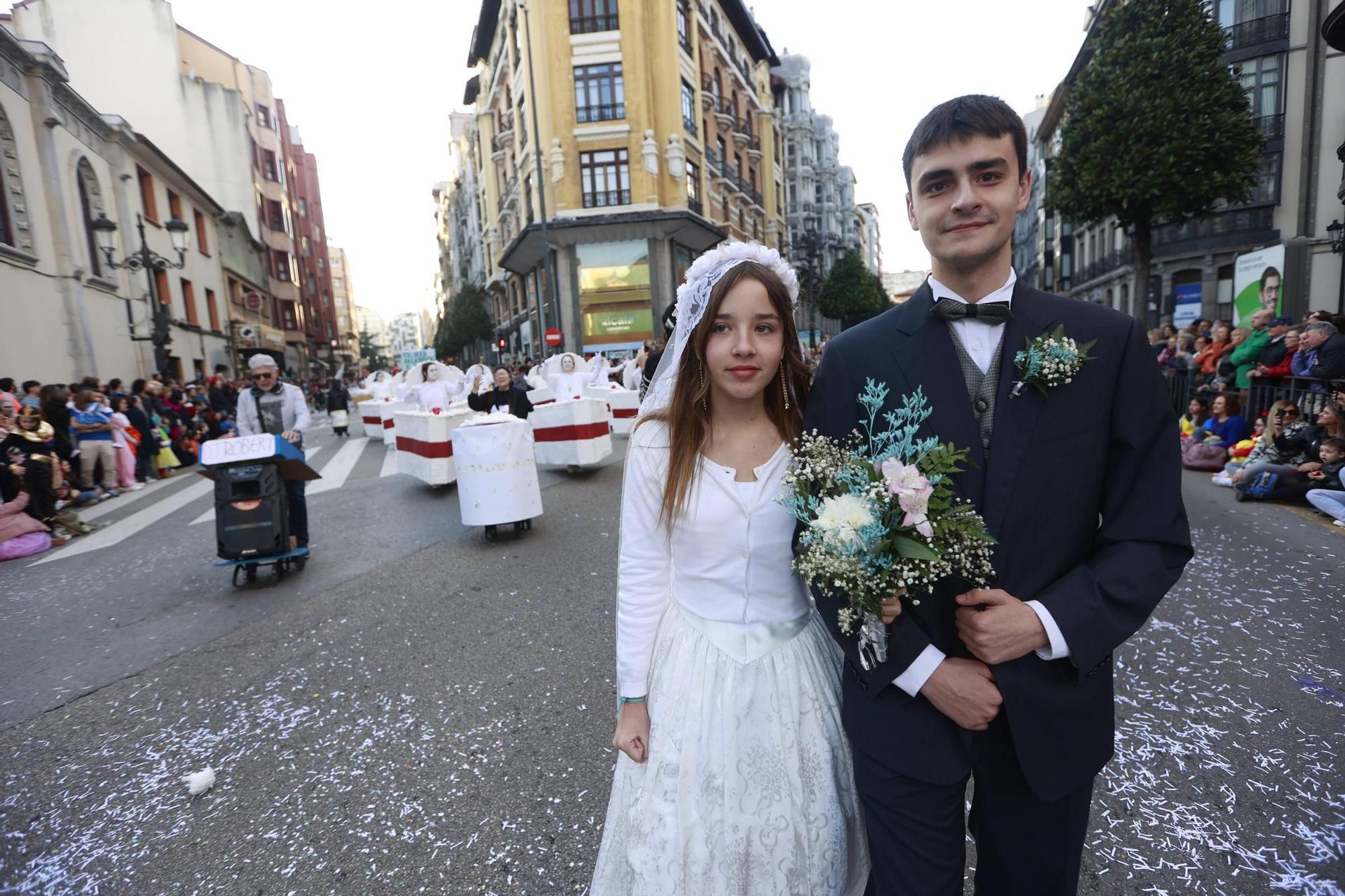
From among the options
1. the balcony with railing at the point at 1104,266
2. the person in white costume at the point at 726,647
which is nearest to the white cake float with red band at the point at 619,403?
the person in white costume at the point at 726,647

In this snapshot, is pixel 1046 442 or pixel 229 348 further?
pixel 229 348

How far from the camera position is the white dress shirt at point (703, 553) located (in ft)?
6.02

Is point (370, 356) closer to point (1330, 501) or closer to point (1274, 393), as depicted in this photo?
point (1274, 393)

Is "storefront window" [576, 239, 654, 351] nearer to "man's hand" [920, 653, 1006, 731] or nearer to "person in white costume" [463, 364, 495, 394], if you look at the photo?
"person in white costume" [463, 364, 495, 394]

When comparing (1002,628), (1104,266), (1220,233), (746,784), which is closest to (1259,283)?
(1002,628)

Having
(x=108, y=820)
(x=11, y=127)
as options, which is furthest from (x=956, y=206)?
(x=11, y=127)

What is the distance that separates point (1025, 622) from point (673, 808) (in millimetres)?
1009

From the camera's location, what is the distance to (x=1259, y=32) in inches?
963

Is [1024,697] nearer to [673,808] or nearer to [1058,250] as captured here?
[673,808]

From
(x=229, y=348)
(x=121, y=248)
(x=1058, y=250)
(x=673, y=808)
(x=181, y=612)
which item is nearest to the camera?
(x=673, y=808)

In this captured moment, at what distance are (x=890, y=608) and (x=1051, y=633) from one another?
0.35 metres

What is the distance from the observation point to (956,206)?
1.55m

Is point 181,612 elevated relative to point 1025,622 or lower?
lower

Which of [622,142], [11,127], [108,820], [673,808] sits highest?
[622,142]
